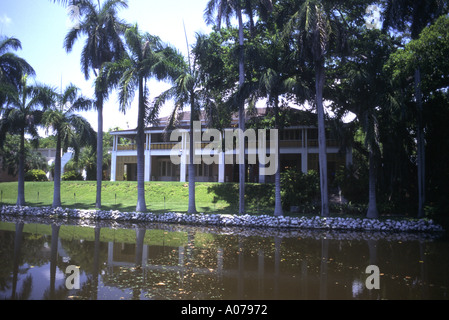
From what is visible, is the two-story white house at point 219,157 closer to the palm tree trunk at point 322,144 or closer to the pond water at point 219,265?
the palm tree trunk at point 322,144

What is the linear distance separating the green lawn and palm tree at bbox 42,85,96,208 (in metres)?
4.36

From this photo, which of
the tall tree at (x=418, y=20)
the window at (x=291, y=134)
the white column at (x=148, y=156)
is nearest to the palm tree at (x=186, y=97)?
the tall tree at (x=418, y=20)

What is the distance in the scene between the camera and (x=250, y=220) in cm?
1694

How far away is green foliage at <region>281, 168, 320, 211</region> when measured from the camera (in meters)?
20.2

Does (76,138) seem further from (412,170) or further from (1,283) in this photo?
(412,170)

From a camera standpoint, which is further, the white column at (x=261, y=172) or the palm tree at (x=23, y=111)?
the white column at (x=261, y=172)

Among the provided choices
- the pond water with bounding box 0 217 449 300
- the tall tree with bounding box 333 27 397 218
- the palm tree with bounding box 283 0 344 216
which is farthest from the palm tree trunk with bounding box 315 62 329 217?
the pond water with bounding box 0 217 449 300

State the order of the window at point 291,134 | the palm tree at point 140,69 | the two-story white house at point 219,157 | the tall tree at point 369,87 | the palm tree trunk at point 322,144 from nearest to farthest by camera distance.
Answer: the tall tree at point 369,87 → the palm tree trunk at point 322,144 → the palm tree at point 140,69 → the two-story white house at point 219,157 → the window at point 291,134

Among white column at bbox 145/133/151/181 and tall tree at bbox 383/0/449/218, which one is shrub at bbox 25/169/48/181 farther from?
tall tree at bbox 383/0/449/218

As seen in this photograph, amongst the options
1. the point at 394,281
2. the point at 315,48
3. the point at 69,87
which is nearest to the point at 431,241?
the point at 394,281

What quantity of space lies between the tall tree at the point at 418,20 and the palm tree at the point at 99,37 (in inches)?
607

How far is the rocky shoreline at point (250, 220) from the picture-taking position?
Result: 1539 centimetres

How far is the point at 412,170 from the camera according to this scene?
20.0 meters

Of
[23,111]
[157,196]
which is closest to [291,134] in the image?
[157,196]
